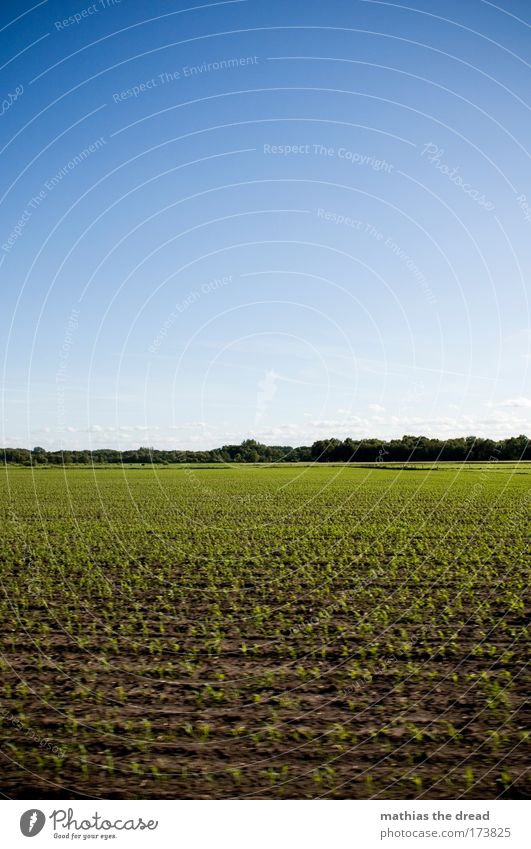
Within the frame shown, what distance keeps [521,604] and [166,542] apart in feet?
61.3

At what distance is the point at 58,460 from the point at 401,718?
178863 millimetres

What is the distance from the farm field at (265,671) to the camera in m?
9.15

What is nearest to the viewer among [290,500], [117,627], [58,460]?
[117,627]

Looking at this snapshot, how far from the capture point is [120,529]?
38.5 metres

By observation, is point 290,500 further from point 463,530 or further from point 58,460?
point 58,460

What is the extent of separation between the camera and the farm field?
360 inches

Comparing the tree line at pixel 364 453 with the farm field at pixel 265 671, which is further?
the tree line at pixel 364 453

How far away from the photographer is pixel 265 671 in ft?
44.0

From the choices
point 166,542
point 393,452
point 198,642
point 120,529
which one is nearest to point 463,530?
point 166,542

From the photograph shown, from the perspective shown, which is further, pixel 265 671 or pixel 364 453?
pixel 364 453

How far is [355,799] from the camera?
852 cm

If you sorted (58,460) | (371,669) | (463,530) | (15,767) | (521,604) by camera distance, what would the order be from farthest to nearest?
(58,460)
(463,530)
(521,604)
(371,669)
(15,767)

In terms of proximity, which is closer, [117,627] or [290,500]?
[117,627]

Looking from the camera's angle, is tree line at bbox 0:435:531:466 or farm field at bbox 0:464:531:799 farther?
tree line at bbox 0:435:531:466
